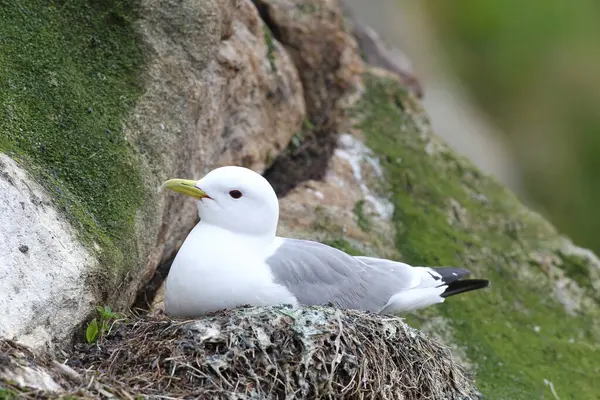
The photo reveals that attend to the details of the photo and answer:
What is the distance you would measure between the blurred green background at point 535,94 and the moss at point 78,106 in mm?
11085

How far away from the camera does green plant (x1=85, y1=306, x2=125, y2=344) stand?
16.4 feet

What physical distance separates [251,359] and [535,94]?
1331 centimetres

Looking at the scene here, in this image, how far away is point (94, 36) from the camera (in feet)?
21.2

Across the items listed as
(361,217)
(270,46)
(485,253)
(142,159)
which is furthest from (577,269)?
(142,159)

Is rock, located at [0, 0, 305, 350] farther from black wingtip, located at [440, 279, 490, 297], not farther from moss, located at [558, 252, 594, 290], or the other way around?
moss, located at [558, 252, 594, 290]

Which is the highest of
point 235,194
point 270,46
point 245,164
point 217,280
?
point 270,46

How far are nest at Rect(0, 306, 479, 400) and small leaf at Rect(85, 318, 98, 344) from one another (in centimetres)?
5

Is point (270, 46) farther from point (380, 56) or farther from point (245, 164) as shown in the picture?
point (380, 56)

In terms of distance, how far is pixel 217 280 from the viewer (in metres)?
5.32

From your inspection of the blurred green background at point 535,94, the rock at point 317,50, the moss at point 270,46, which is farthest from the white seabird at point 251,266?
the blurred green background at point 535,94

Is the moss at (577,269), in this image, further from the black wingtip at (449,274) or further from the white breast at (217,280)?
the white breast at (217,280)

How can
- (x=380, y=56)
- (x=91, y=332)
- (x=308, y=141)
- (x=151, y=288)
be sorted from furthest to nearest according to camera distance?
(x=380, y=56), (x=308, y=141), (x=151, y=288), (x=91, y=332)

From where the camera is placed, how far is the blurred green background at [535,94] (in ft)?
55.3

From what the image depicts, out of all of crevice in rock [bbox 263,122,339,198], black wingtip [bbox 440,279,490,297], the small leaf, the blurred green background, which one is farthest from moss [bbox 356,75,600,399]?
the blurred green background
